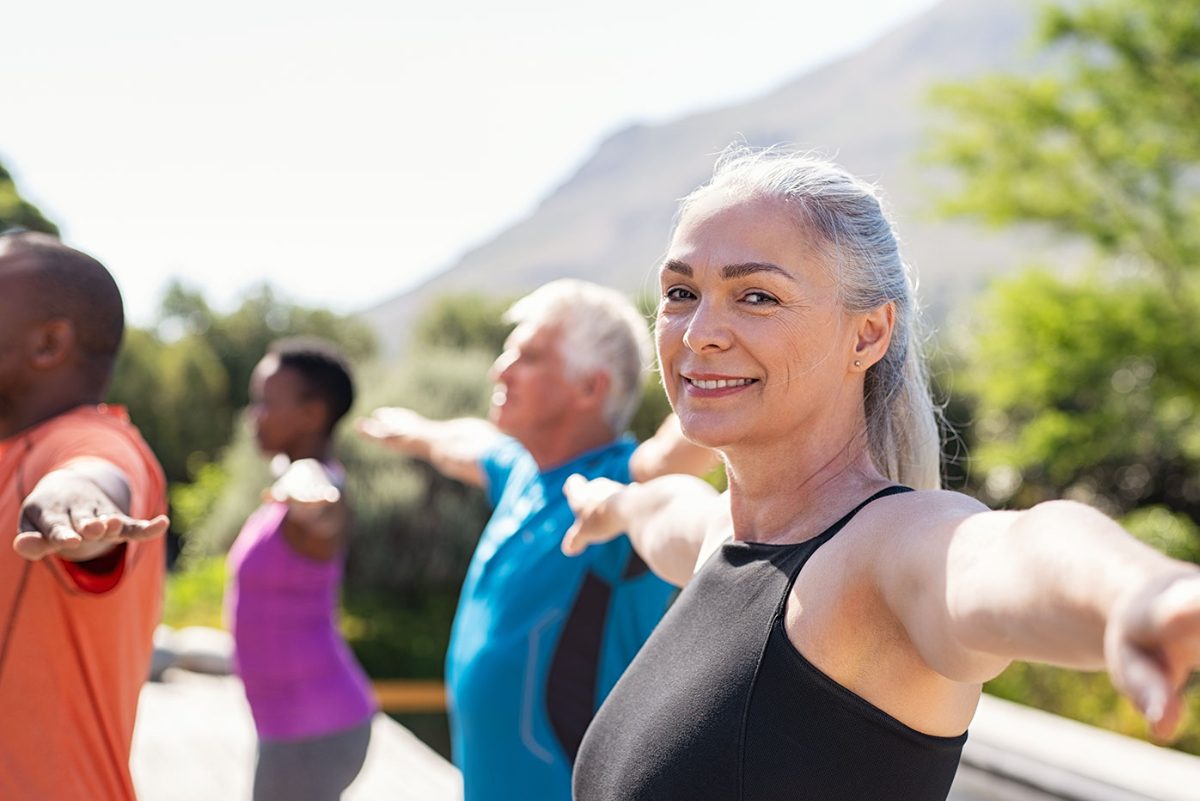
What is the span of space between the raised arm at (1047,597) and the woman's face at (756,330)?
22 cm

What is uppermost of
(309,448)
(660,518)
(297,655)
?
(660,518)

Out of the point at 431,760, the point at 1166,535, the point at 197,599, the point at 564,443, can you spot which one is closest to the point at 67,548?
the point at 564,443

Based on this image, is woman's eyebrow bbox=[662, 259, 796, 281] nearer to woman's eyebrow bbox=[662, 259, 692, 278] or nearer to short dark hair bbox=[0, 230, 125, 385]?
woman's eyebrow bbox=[662, 259, 692, 278]

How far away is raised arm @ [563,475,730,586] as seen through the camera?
1.97 metres

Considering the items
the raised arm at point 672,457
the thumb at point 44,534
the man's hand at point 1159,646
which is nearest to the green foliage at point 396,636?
the raised arm at point 672,457

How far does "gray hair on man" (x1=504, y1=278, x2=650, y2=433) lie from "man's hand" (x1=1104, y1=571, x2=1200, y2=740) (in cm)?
233

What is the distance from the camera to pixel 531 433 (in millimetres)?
3162

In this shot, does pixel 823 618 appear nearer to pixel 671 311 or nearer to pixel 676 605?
pixel 676 605

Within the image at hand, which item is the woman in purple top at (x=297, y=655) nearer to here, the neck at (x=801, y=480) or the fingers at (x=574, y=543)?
the fingers at (x=574, y=543)

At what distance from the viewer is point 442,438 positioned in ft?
12.6

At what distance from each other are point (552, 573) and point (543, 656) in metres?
0.19

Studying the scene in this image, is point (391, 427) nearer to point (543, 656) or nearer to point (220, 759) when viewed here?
point (543, 656)

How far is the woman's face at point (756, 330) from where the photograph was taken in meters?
1.52

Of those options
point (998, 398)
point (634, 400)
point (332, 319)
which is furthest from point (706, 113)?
point (634, 400)
